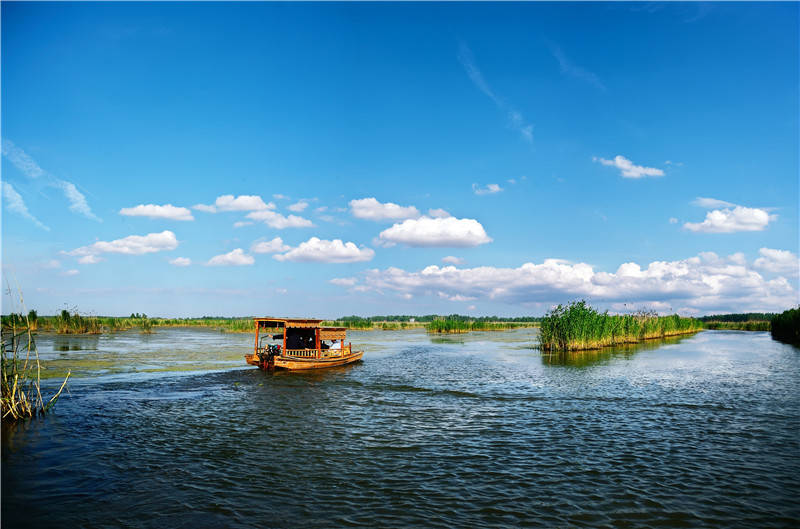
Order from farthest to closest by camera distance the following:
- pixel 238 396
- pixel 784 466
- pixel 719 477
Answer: pixel 238 396, pixel 784 466, pixel 719 477

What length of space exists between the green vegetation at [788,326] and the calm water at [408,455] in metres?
41.4

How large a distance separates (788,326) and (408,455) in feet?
215

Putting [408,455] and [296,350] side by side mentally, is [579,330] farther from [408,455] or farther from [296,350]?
[408,455]

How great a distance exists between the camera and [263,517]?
27.5ft

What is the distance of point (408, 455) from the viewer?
11828 millimetres

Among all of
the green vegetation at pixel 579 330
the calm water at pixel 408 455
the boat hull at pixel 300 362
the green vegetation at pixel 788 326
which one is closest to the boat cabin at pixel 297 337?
the boat hull at pixel 300 362

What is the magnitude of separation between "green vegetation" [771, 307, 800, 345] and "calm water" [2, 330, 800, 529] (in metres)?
41.4

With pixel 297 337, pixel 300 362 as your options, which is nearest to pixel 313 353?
pixel 297 337

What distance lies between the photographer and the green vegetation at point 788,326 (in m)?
55.5

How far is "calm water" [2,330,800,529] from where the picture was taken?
866 centimetres

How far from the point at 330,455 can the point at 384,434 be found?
7.38 ft

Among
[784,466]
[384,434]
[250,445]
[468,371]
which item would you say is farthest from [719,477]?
[468,371]

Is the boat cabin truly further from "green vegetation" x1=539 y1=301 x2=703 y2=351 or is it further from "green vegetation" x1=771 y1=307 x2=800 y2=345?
"green vegetation" x1=771 y1=307 x2=800 y2=345

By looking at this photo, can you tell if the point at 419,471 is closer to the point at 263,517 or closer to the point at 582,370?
the point at 263,517
